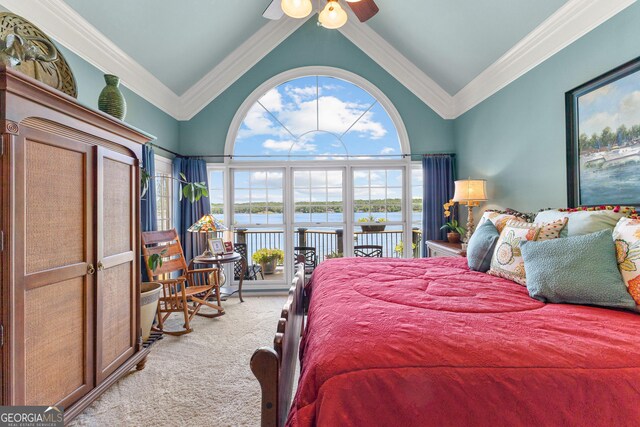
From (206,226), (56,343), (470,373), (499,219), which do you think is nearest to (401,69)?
(499,219)

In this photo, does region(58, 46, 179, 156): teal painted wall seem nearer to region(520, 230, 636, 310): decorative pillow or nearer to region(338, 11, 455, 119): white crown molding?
region(520, 230, 636, 310): decorative pillow

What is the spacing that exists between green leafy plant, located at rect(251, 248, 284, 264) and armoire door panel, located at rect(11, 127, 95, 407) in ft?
9.00

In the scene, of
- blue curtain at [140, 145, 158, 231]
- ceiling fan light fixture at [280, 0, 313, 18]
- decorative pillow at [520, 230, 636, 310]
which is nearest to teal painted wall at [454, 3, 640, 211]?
decorative pillow at [520, 230, 636, 310]

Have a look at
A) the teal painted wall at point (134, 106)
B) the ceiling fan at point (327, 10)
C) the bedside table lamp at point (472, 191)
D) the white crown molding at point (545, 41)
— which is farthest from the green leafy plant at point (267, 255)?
the white crown molding at point (545, 41)

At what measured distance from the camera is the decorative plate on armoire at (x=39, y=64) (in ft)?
5.20

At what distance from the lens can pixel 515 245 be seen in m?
1.84

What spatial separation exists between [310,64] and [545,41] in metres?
2.77

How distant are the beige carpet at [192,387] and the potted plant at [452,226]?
7.96 feet

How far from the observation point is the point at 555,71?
2.55 meters

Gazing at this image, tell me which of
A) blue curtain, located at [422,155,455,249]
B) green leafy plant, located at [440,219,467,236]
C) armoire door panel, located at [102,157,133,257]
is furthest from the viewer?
blue curtain, located at [422,155,455,249]

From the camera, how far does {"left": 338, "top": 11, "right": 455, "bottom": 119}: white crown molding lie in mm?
4183

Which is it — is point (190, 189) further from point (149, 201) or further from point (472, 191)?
point (472, 191)

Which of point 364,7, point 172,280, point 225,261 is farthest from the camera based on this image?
point 225,261

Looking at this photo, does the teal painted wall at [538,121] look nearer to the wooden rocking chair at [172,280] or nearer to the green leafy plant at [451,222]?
the green leafy plant at [451,222]
